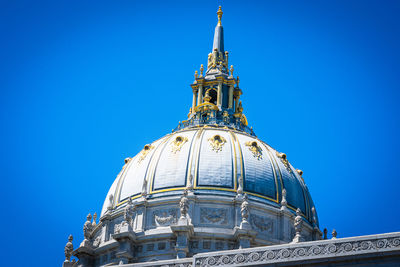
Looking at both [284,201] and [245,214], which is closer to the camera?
[245,214]

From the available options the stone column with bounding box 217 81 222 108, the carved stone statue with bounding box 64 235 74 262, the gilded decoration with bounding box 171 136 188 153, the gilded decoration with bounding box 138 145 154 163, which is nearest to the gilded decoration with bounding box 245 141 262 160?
the gilded decoration with bounding box 171 136 188 153

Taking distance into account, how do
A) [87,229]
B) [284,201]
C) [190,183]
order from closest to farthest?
[190,183], [284,201], [87,229]

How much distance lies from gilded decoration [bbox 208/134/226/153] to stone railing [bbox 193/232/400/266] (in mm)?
37220

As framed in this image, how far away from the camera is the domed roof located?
68.4 m

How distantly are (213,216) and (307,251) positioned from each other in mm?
33774

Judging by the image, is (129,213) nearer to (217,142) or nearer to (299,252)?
(217,142)

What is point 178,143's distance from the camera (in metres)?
71.9

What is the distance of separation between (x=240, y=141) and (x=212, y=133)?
2834mm

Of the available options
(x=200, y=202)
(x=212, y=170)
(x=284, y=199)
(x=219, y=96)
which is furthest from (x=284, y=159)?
(x=200, y=202)

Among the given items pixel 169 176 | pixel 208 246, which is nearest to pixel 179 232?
pixel 208 246

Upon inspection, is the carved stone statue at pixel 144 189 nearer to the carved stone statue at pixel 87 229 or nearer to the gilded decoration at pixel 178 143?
the gilded decoration at pixel 178 143

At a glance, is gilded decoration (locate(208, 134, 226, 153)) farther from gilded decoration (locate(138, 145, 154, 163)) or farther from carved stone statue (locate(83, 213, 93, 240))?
carved stone statue (locate(83, 213, 93, 240))

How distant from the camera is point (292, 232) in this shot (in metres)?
67.4

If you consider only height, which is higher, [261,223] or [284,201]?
[284,201]
